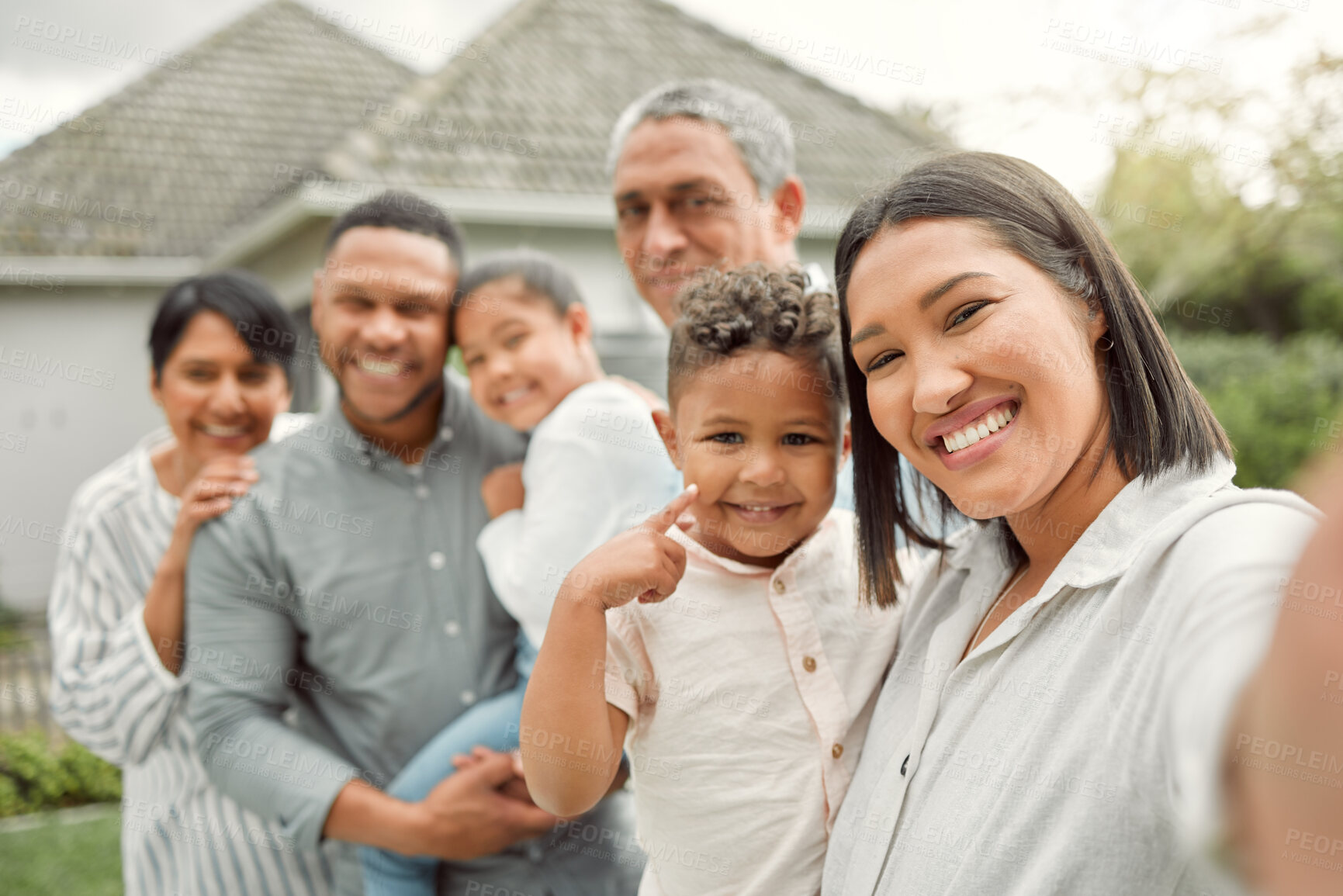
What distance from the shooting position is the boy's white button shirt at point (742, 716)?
1652mm

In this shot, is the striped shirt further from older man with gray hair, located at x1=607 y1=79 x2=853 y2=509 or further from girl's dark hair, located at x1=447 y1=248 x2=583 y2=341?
older man with gray hair, located at x1=607 y1=79 x2=853 y2=509

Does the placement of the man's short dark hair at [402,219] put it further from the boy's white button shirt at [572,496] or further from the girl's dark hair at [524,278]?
the boy's white button shirt at [572,496]

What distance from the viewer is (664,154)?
264 cm

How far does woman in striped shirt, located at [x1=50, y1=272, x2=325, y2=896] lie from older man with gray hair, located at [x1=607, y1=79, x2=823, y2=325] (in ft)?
3.99

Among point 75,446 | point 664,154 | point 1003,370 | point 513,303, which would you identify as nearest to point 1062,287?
point 1003,370

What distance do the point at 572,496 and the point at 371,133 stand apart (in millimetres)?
6829

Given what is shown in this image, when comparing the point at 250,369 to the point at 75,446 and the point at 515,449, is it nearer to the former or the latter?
the point at 515,449

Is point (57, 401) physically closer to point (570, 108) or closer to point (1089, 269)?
point (570, 108)

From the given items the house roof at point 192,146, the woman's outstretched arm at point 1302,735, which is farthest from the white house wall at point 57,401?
the woman's outstretched arm at point 1302,735

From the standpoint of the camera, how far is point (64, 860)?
519cm

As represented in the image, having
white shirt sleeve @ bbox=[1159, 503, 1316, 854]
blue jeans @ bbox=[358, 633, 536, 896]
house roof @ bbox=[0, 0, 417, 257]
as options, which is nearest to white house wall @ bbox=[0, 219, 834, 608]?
house roof @ bbox=[0, 0, 417, 257]

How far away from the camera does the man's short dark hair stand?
102 inches

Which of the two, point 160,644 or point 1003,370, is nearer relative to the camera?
point 1003,370

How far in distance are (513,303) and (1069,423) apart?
174 centimetres
